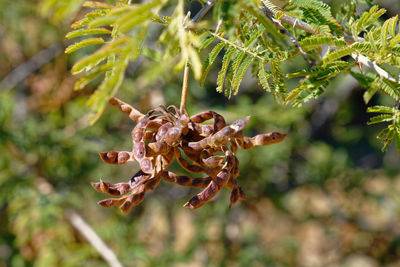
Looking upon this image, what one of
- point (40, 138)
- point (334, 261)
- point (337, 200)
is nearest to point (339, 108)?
point (337, 200)

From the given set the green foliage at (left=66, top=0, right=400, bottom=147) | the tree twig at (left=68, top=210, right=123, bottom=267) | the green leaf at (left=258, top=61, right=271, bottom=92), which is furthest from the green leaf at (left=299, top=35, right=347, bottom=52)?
the tree twig at (left=68, top=210, right=123, bottom=267)

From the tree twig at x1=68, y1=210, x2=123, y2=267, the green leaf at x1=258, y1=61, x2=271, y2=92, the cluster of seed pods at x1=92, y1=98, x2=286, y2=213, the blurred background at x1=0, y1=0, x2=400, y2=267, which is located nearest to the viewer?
the cluster of seed pods at x1=92, y1=98, x2=286, y2=213

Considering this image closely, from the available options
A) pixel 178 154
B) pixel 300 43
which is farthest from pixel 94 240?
pixel 300 43

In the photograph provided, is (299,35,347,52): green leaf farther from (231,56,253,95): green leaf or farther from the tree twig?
the tree twig

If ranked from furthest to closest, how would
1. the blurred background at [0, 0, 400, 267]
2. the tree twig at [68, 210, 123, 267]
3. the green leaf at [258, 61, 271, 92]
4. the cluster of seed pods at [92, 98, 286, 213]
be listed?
1. the blurred background at [0, 0, 400, 267]
2. the tree twig at [68, 210, 123, 267]
3. the green leaf at [258, 61, 271, 92]
4. the cluster of seed pods at [92, 98, 286, 213]

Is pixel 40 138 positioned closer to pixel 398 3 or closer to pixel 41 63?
pixel 41 63

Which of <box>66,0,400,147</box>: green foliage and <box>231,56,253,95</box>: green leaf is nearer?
<box>66,0,400,147</box>: green foliage
